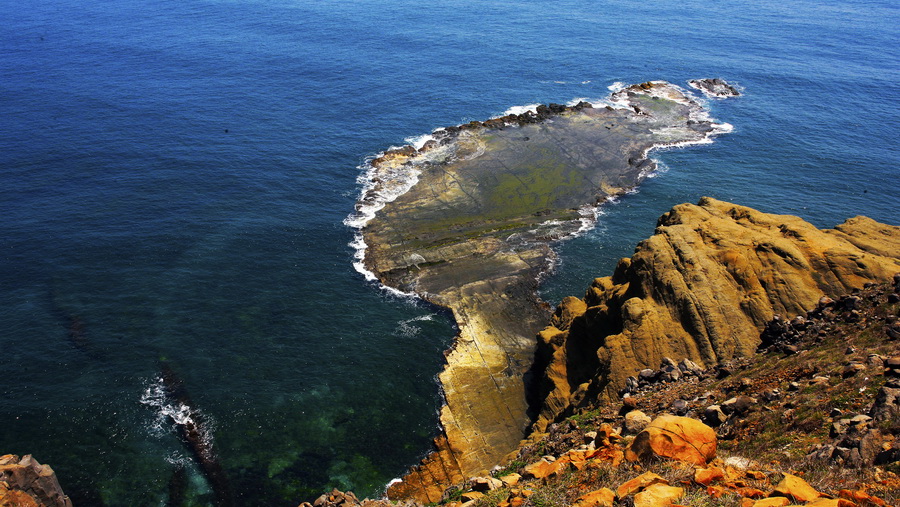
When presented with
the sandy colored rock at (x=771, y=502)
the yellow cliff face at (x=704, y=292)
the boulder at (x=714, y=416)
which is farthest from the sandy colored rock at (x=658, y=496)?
the yellow cliff face at (x=704, y=292)

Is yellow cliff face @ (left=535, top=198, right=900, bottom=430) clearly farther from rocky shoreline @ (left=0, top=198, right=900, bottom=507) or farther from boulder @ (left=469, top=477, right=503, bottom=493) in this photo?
boulder @ (left=469, top=477, right=503, bottom=493)

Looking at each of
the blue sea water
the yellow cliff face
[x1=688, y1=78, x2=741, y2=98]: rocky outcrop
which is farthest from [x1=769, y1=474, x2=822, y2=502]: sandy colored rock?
[x1=688, y1=78, x2=741, y2=98]: rocky outcrop

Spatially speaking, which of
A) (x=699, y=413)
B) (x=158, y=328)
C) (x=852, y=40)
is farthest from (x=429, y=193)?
(x=852, y=40)

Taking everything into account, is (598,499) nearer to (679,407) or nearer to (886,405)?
(886,405)

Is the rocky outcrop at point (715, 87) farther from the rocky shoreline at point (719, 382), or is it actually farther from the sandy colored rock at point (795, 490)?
the sandy colored rock at point (795, 490)

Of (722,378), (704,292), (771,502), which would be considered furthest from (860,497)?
(704,292)

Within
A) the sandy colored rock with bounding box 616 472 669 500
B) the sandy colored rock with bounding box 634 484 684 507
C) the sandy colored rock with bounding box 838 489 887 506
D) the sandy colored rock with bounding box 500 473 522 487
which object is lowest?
the sandy colored rock with bounding box 500 473 522 487
